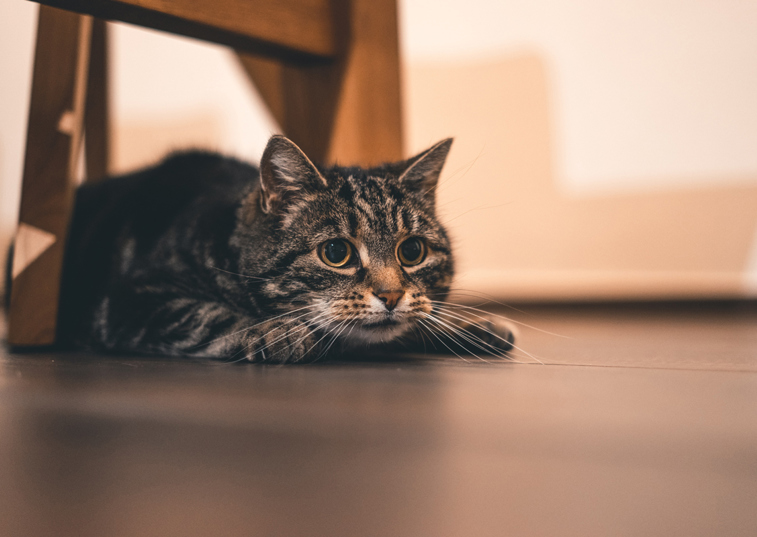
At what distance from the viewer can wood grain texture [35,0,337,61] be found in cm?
105

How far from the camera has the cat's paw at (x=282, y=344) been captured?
1.00 meters

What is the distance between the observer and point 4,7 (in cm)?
262

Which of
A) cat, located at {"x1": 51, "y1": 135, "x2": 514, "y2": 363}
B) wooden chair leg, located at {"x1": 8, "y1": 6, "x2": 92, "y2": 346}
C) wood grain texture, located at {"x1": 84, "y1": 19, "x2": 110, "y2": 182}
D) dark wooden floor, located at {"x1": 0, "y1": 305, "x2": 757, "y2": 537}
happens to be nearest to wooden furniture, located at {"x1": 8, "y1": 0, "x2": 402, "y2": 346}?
wooden chair leg, located at {"x1": 8, "y1": 6, "x2": 92, "y2": 346}

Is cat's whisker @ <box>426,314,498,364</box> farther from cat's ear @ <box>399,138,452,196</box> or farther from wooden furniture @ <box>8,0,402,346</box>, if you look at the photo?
wooden furniture @ <box>8,0,402,346</box>

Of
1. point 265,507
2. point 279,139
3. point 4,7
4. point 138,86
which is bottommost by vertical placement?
point 265,507

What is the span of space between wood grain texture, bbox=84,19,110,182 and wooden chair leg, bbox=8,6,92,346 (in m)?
0.80

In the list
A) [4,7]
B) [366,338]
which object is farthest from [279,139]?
[4,7]

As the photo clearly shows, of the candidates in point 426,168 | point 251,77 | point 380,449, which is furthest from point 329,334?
point 251,77

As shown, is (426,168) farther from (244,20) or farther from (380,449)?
(380,449)

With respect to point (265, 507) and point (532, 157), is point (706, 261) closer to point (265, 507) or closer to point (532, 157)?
point (532, 157)

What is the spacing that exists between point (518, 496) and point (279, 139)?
0.71 m

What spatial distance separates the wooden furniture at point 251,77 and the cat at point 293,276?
0.16m

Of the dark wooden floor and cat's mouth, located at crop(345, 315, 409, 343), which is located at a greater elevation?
cat's mouth, located at crop(345, 315, 409, 343)

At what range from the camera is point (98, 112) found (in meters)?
2.01
